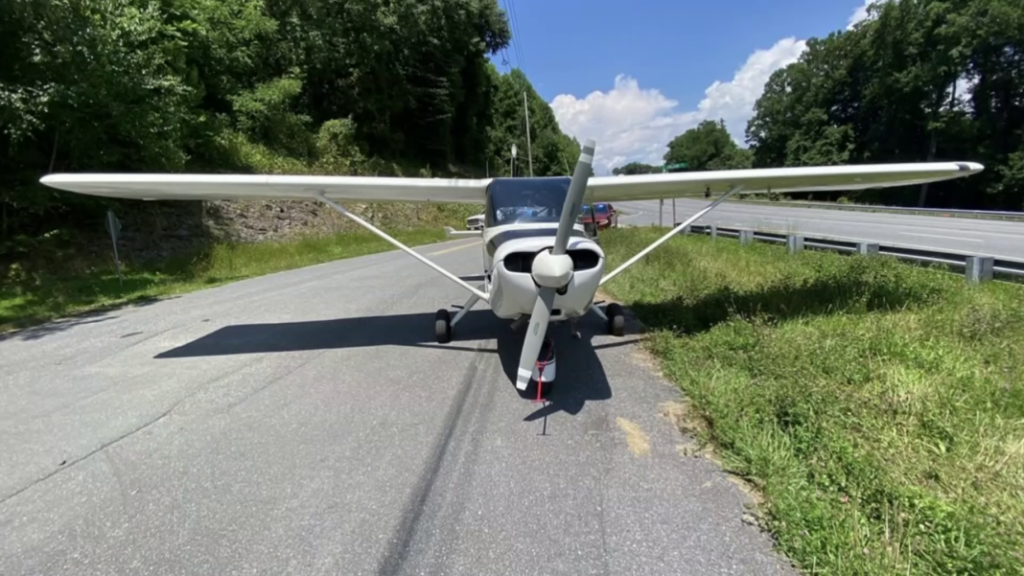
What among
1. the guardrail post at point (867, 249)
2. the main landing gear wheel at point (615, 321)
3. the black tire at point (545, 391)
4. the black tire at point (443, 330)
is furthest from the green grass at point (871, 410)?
the black tire at point (443, 330)

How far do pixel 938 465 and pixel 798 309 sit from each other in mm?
3821

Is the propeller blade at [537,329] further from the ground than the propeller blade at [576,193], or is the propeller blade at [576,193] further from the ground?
the propeller blade at [576,193]

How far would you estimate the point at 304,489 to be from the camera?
309 centimetres

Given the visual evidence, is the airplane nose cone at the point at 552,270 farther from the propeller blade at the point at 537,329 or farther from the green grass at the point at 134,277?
the green grass at the point at 134,277

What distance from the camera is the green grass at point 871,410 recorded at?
7.38 feet

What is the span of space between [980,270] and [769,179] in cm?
336

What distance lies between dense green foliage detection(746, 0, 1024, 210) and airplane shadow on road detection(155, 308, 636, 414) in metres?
42.5

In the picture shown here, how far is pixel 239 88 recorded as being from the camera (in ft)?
77.6

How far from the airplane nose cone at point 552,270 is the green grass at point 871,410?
154 cm

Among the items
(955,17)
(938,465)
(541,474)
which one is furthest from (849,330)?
(955,17)

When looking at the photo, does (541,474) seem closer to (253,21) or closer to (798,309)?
(798,309)

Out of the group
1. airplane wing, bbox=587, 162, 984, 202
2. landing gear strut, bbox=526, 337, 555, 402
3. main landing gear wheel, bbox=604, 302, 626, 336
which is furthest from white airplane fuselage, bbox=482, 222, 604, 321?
airplane wing, bbox=587, 162, 984, 202

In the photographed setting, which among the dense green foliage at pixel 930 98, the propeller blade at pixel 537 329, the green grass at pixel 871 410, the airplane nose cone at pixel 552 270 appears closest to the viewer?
the green grass at pixel 871 410

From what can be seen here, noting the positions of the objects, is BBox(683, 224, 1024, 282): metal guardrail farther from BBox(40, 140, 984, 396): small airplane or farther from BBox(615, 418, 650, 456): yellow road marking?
BBox(615, 418, 650, 456): yellow road marking
